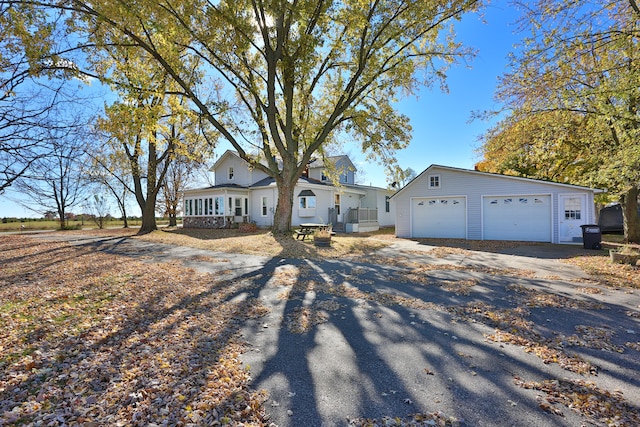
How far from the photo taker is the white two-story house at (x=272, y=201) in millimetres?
22328

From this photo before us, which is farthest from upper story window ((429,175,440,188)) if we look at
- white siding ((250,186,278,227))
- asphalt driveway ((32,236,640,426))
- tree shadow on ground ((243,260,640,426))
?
tree shadow on ground ((243,260,640,426))

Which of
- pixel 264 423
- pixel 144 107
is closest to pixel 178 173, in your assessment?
pixel 144 107

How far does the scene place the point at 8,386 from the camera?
275 centimetres

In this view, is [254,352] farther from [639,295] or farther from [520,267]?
[520,267]

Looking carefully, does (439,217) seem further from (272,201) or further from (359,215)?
(272,201)

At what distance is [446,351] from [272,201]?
20289mm

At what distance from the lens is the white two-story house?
22.3 m

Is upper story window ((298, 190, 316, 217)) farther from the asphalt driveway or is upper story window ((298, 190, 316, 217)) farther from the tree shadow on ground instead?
the tree shadow on ground

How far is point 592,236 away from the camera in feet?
40.2

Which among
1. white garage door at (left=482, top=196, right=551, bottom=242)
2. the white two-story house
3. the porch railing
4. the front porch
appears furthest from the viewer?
the porch railing

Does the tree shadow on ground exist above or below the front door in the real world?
below

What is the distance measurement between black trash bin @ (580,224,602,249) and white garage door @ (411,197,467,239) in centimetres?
515

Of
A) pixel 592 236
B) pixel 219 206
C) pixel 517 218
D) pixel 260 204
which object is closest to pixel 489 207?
pixel 517 218

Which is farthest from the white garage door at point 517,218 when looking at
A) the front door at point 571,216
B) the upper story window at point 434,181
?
the upper story window at point 434,181
